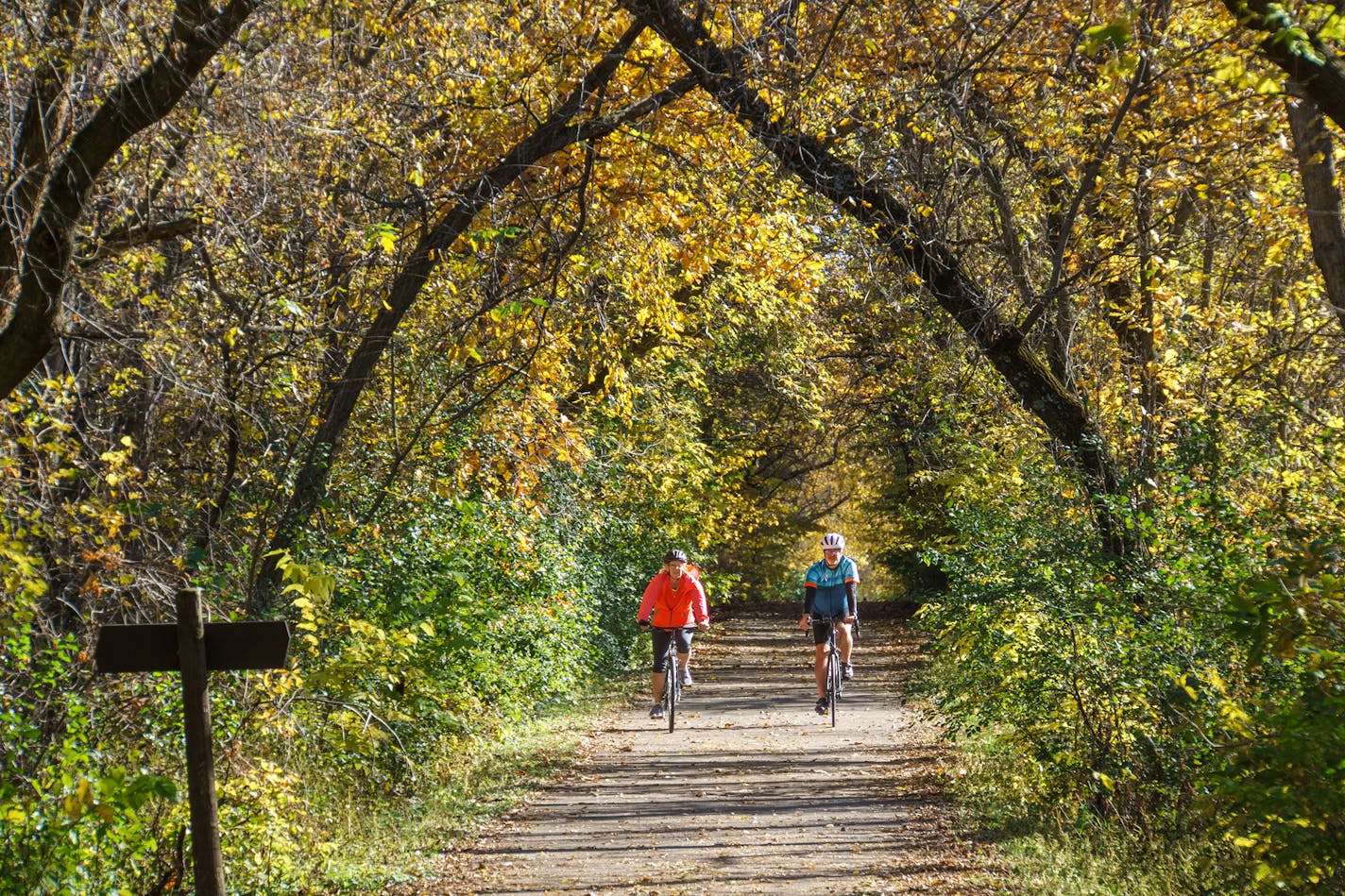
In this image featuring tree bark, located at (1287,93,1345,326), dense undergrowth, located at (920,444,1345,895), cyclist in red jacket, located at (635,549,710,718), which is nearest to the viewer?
dense undergrowth, located at (920,444,1345,895)

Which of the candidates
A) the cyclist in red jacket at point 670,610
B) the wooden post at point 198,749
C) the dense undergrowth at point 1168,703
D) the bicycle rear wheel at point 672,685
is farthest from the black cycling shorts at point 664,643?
the wooden post at point 198,749

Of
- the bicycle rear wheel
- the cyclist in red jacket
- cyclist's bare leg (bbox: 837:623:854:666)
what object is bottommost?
the bicycle rear wheel

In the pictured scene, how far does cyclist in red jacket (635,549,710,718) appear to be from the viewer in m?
15.3

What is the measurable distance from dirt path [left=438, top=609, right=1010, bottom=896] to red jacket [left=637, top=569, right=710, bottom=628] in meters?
1.41

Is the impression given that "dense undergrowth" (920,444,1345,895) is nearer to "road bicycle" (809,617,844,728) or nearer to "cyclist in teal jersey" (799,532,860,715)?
"cyclist in teal jersey" (799,532,860,715)

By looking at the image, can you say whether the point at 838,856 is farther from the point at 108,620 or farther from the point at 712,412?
the point at 712,412

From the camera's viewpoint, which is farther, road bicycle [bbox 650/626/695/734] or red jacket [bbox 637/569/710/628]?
road bicycle [bbox 650/626/695/734]

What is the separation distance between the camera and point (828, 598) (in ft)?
51.6

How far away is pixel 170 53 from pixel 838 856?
21.9ft

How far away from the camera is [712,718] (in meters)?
17.4

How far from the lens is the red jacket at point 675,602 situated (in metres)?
15.4

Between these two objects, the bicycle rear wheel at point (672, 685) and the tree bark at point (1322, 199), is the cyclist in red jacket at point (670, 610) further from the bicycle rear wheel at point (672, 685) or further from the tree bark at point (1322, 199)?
the tree bark at point (1322, 199)

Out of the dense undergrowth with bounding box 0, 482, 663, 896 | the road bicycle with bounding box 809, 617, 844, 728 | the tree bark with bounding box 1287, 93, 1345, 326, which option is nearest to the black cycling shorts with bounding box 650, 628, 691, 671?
the dense undergrowth with bounding box 0, 482, 663, 896

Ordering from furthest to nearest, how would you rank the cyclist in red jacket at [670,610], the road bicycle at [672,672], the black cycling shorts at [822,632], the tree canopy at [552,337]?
the black cycling shorts at [822,632] < the road bicycle at [672,672] < the cyclist in red jacket at [670,610] < the tree canopy at [552,337]
